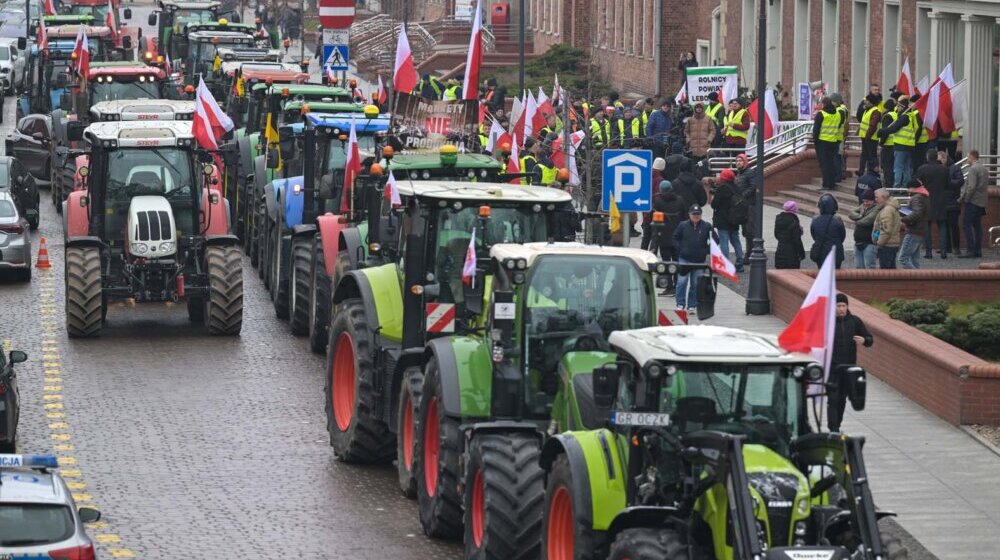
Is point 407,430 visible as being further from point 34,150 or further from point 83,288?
point 34,150

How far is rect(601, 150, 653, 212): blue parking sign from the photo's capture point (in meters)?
22.0

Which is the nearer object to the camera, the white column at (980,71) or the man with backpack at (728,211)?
the man with backpack at (728,211)

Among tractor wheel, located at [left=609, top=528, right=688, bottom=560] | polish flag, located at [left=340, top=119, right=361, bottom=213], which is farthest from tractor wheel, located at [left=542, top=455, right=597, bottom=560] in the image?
polish flag, located at [left=340, top=119, right=361, bottom=213]

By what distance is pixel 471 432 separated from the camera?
15.2 m

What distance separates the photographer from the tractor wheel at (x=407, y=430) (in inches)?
682

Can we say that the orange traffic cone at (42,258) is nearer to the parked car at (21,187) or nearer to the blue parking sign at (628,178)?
the parked car at (21,187)

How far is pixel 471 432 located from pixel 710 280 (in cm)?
207

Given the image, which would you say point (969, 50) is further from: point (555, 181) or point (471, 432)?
point (471, 432)

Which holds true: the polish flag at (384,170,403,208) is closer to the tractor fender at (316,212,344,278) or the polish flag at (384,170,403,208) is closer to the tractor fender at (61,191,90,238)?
the tractor fender at (316,212,344,278)

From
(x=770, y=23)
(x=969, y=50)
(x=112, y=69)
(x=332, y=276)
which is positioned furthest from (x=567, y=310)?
(x=770, y=23)

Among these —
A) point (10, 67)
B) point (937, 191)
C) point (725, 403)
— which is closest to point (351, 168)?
point (937, 191)

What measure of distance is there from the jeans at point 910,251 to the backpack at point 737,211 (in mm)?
2338

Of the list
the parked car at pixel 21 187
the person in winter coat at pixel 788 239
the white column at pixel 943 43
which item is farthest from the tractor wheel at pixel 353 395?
the white column at pixel 943 43

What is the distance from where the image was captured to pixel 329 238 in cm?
2470
